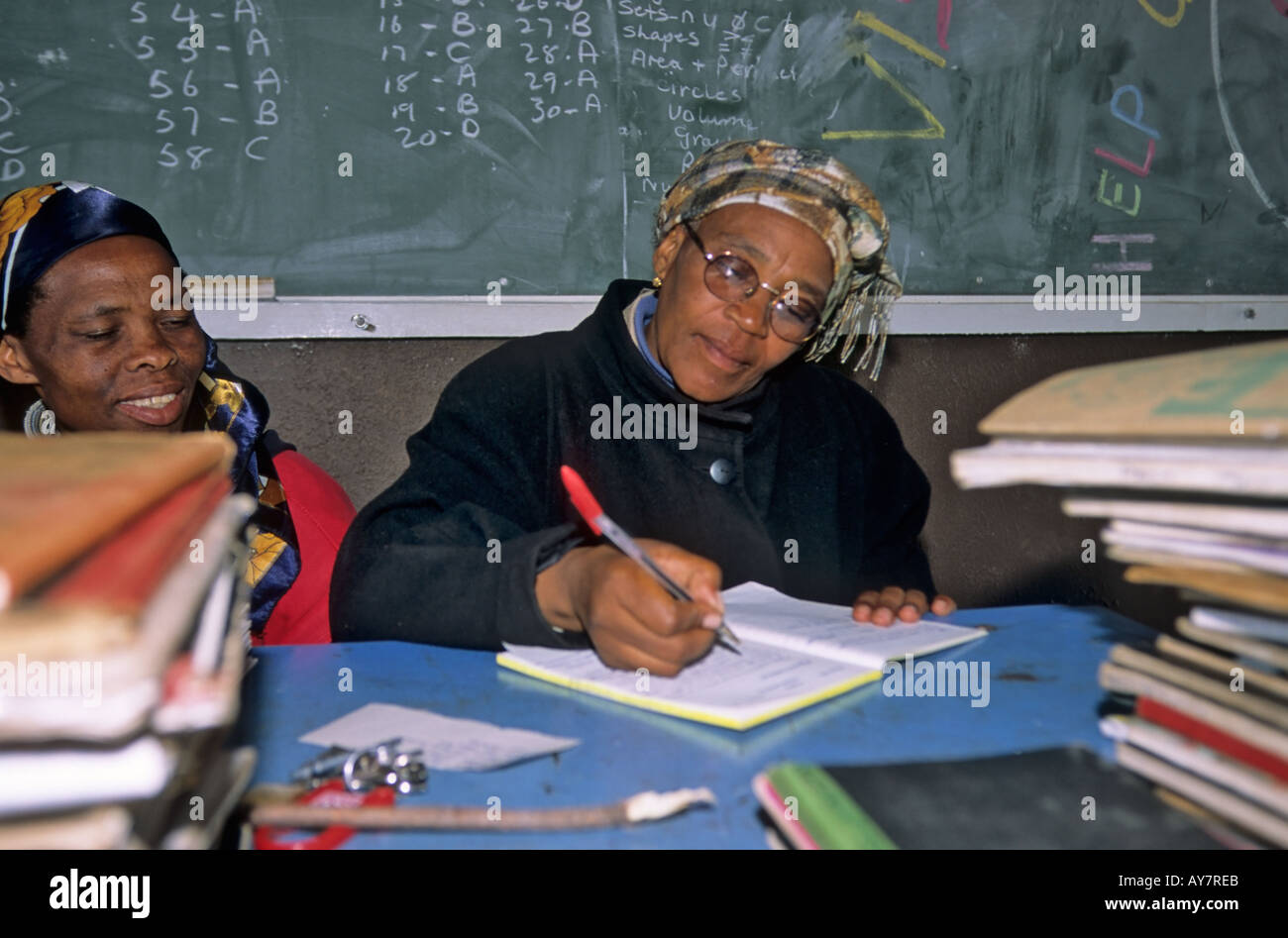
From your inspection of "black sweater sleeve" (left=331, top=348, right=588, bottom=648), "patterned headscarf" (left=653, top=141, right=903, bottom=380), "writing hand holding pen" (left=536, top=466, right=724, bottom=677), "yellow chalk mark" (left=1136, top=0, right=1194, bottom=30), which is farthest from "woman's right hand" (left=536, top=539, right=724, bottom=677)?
"yellow chalk mark" (left=1136, top=0, right=1194, bottom=30)

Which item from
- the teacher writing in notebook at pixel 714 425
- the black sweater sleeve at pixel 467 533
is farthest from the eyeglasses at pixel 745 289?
the black sweater sleeve at pixel 467 533

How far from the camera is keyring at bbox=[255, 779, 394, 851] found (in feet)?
2.19

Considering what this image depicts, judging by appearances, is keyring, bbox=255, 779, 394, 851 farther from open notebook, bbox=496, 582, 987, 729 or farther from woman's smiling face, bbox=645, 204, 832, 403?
woman's smiling face, bbox=645, 204, 832, 403

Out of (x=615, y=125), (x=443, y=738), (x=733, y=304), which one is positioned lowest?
(x=443, y=738)

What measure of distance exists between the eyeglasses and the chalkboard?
818 mm

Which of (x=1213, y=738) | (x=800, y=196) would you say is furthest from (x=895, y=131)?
(x=1213, y=738)

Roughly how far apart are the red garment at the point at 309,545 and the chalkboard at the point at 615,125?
0.53 meters

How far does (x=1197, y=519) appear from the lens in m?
0.61

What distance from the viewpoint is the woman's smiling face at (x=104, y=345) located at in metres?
1.67

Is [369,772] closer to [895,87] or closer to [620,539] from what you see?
[620,539]

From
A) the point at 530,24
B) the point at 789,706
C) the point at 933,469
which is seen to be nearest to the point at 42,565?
the point at 789,706

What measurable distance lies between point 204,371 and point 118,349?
0.21 metres

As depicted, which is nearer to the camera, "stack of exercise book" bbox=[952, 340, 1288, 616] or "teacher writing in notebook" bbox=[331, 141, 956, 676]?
"stack of exercise book" bbox=[952, 340, 1288, 616]

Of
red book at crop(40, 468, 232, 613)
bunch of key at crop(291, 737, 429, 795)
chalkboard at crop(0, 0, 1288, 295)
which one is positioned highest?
chalkboard at crop(0, 0, 1288, 295)
